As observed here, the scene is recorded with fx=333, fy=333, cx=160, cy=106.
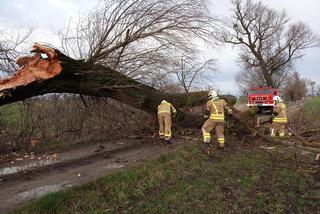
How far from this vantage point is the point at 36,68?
660 centimetres

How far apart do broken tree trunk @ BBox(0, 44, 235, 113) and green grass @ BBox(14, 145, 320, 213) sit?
2367 millimetres

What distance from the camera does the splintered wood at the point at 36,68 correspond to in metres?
6.35

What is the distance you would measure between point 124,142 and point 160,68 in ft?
8.47

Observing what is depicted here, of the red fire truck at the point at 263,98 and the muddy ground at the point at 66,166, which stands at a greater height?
the red fire truck at the point at 263,98

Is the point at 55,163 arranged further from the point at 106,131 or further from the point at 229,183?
the point at 229,183

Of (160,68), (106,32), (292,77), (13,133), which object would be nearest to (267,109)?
(160,68)

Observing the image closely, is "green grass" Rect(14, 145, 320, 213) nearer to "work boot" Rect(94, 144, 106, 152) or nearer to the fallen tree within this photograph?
"work boot" Rect(94, 144, 106, 152)

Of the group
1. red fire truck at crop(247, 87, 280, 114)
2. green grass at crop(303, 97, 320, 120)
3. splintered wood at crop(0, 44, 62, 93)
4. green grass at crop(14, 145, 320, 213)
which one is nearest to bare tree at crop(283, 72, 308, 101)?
green grass at crop(303, 97, 320, 120)

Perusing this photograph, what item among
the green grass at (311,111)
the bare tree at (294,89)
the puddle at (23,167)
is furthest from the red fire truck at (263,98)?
the bare tree at (294,89)

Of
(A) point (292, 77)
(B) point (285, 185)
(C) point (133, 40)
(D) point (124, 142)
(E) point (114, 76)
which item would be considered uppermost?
(A) point (292, 77)

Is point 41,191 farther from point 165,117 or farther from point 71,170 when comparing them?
point 165,117

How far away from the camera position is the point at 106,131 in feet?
36.9

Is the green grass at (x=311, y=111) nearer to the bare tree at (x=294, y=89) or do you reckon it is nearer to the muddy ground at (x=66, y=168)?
the muddy ground at (x=66, y=168)

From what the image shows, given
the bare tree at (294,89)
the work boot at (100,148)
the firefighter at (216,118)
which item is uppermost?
the bare tree at (294,89)
